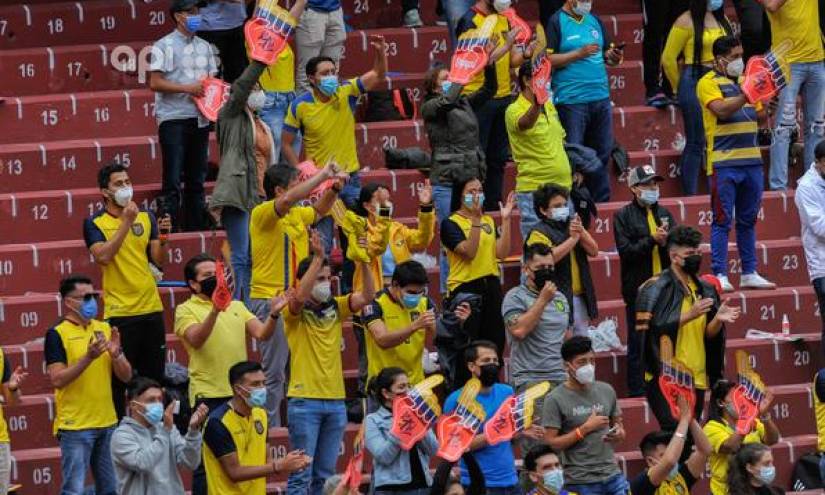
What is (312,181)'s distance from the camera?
15.6m

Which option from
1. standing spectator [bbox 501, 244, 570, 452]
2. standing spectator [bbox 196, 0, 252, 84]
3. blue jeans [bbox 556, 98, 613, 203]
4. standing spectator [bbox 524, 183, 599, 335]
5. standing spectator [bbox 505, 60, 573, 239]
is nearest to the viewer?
standing spectator [bbox 501, 244, 570, 452]

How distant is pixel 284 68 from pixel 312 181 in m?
3.04

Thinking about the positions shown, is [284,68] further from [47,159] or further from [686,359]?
[686,359]

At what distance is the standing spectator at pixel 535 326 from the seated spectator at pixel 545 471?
3.46 feet

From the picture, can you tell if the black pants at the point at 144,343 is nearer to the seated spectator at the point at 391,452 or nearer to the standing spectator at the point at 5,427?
the standing spectator at the point at 5,427

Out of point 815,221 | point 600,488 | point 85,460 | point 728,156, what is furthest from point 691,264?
point 85,460

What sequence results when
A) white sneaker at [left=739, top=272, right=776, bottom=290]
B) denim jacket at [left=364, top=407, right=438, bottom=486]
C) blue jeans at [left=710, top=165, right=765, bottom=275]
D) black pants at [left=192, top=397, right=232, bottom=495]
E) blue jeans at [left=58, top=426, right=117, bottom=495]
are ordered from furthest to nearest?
1. white sneaker at [left=739, top=272, right=776, bottom=290]
2. blue jeans at [left=710, top=165, right=765, bottom=275]
3. black pants at [left=192, top=397, right=232, bottom=495]
4. blue jeans at [left=58, top=426, right=117, bottom=495]
5. denim jacket at [left=364, top=407, right=438, bottom=486]

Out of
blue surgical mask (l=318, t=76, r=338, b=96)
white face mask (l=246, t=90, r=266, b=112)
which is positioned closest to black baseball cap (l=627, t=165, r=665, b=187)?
blue surgical mask (l=318, t=76, r=338, b=96)

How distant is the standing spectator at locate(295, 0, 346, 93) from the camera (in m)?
18.8

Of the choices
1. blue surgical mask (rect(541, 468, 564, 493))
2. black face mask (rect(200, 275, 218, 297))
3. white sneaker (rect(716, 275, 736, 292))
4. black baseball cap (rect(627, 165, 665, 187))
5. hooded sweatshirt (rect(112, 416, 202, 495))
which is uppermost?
black baseball cap (rect(627, 165, 665, 187))

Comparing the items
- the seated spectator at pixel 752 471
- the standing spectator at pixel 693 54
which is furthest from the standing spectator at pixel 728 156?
the seated spectator at pixel 752 471

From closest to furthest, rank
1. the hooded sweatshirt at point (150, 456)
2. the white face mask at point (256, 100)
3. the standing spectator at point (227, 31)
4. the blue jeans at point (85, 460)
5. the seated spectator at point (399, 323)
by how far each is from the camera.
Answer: the hooded sweatshirt at point (150, 456) < the blue jeans at point (85, 460) < the seated spectator at point (399, 323) < the white face mask at point (256, 100) < the standing spectator at point (227, 31)

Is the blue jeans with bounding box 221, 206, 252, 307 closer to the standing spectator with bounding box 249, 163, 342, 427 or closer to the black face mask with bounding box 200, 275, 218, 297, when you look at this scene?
the standing spectator with bounding box 249, 163, 342, 427

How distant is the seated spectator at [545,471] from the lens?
14406mm
